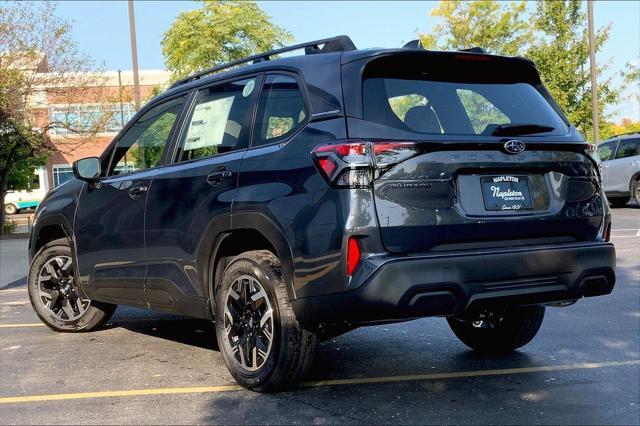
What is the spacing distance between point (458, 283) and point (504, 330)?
170 cm

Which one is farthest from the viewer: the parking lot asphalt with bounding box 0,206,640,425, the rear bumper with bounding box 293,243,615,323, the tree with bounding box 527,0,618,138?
the tree with bounding box 527,0,618,138

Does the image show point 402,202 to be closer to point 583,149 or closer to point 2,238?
point 583,149

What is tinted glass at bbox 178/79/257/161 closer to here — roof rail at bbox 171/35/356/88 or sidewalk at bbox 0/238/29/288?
roof rail at bbox 171/35/356/88

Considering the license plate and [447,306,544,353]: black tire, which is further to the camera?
[447,306,544,353]: black tire

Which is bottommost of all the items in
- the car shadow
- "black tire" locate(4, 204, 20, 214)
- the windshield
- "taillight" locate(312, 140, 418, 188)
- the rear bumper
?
"black tire" locate(4, 204, 20, 214)

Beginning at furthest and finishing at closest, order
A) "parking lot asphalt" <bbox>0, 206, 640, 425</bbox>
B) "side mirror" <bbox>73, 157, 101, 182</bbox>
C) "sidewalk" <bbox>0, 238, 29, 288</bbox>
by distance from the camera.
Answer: "sidewalk" <bbox>0, 238, 29, 288</bbox>, "side mirror" <bbox>73, 157, 101, 182</bbox>, "parking lot asphalt" <bbox>0, 206, 640, 425</bbox>

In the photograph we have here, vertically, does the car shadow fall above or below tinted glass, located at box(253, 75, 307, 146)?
below

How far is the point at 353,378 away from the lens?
4.71 meters

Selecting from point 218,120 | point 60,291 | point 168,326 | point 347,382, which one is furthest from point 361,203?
point 60,291

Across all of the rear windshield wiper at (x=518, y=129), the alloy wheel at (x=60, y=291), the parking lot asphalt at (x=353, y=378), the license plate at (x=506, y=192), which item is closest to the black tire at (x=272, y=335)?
the parking lot asphalt at (x=353, y=378)

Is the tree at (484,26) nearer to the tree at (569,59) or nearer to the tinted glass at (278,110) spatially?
the tree at (569,59)

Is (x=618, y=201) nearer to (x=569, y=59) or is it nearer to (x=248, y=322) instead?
(x=569, y=59)

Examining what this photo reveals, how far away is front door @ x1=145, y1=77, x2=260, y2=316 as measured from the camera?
15.0 feet

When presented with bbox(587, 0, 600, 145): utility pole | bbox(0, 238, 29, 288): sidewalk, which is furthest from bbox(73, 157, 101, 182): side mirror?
bbox(587, 0, 600, 145): utility pole
